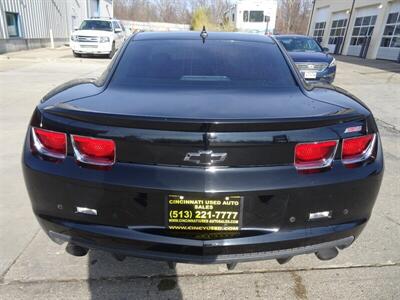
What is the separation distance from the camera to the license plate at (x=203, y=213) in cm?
156

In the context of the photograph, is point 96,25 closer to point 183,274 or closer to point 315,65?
point 315,65

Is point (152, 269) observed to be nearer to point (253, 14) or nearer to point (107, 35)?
point (107, 35)

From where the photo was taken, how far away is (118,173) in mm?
1582

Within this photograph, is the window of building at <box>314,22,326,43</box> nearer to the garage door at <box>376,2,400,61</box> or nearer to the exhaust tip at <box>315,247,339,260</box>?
the garage door at <box>376,2,400,61</box>

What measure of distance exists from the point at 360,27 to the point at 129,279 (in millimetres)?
26207

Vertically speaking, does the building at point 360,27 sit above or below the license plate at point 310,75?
above

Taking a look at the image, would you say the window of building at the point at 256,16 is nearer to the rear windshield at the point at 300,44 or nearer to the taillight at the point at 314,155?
the rear windshield at the point at 300,44

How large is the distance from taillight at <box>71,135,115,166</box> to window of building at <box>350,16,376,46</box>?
2468 centimetres

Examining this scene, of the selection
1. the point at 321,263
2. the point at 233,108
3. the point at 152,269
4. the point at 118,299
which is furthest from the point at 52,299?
the point at 321,263

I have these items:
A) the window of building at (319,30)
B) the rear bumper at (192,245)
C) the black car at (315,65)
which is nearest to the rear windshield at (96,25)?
the black car at (315,65)

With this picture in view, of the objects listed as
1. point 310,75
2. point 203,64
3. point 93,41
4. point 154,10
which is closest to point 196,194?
point 203,64

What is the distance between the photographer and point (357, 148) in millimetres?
1748

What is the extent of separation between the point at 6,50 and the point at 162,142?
17.6 meters

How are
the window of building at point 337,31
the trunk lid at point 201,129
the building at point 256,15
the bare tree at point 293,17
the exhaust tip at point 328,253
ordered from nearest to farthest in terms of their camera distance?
the trunk lid at point 201,129
the exhaust tip at point 328,253
the building at point 256,15
the window of building at point 337,31
the bare tree at point 293,17
